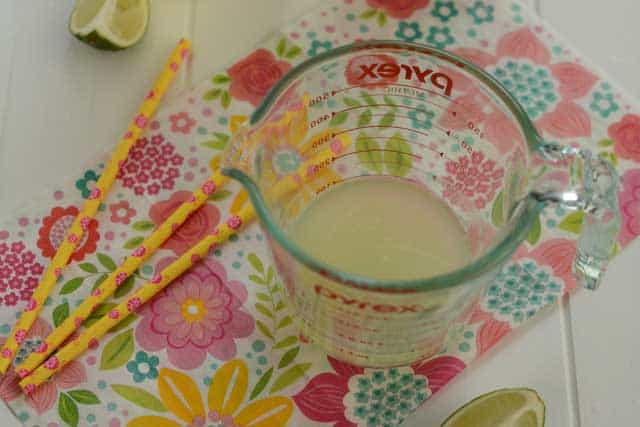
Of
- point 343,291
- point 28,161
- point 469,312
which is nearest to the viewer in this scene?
point 343,291

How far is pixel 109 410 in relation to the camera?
80cm

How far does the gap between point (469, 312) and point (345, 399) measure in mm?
152

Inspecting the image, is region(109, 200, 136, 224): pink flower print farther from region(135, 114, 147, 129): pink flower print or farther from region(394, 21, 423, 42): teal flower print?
region(394, 21, 423, 42): teal flower print

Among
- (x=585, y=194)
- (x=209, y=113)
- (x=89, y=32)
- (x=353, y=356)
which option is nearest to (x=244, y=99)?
(x=209, y=113)

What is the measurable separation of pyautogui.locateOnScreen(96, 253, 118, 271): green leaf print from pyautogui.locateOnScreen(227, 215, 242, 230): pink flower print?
13 centimetres

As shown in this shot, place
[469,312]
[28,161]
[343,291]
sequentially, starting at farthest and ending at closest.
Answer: [28,161] → [469,312] → [343,291]

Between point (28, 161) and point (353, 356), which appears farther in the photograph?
point (28, 161)

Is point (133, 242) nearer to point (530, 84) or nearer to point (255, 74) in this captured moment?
point (255, 74)

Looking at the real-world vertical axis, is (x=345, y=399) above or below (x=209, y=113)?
below

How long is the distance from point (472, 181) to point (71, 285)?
0.43 meters

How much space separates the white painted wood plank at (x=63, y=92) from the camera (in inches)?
36.2

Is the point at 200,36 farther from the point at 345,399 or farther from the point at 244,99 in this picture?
the point at 345,399

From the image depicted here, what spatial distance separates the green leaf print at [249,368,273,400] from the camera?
0.81m

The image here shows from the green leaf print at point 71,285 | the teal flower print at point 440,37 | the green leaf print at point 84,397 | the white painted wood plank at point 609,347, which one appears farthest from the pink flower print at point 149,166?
the white painted wood plank at point 609,347
